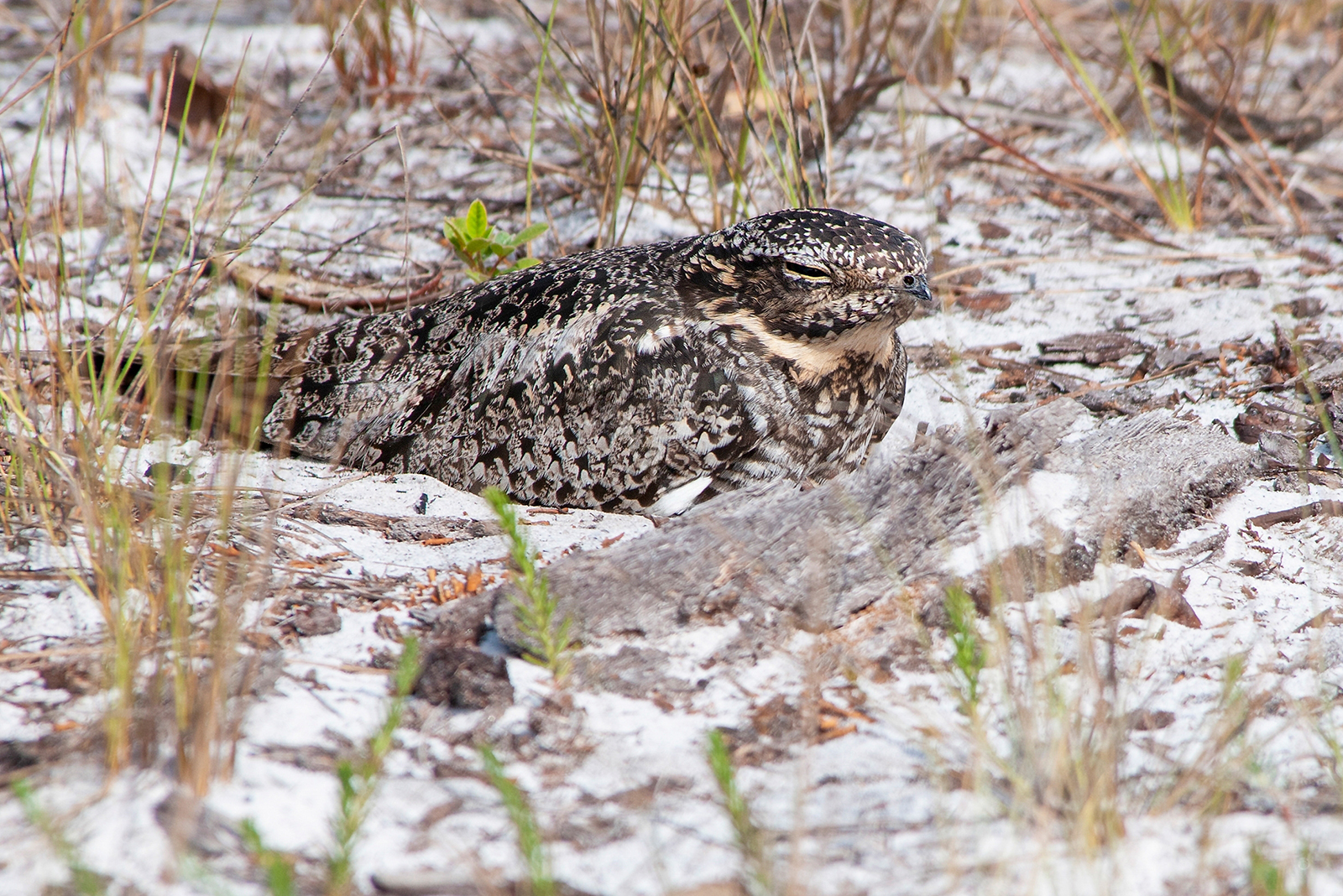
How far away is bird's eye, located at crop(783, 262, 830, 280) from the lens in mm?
3240

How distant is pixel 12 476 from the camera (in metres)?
2.84

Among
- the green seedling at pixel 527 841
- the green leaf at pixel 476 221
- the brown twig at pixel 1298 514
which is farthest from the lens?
the green leaf at pixel 476 221

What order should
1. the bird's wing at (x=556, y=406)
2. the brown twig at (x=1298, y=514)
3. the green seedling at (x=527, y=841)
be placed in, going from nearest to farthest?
the green seedling at (x=527, y=841), the brown twig at (x=1298, y=514), the bird's wing at (x=556, y=406)

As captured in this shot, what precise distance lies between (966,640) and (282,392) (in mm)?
2638

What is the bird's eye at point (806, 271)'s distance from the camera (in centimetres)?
324

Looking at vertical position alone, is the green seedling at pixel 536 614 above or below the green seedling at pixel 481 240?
below

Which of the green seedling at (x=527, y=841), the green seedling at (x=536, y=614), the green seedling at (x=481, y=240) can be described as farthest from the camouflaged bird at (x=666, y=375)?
the green seedling at (x=527, y=841)

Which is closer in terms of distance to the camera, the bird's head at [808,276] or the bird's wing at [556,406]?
the bird's head at [808,276]

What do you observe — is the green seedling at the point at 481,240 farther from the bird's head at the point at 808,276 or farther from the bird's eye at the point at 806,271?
the bird's eye at the point at 806,271

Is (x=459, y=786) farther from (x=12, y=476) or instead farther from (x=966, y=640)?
(x=12, y=476)

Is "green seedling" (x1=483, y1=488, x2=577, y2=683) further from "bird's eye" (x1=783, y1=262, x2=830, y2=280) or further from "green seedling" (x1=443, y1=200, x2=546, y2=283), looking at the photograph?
"green seedling" (x1=443, y1=200, x2=546, y2=283)

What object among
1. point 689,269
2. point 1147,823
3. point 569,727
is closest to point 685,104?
point 689,269

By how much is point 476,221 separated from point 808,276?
1441 millimetres

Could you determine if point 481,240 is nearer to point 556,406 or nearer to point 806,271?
point 556,406
